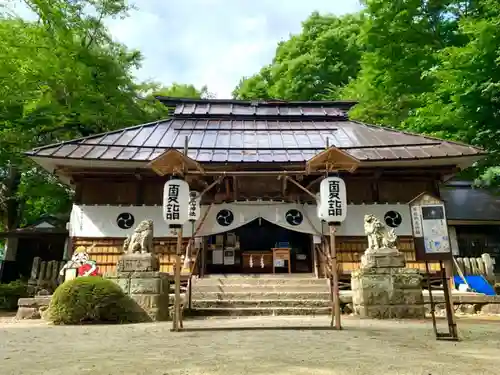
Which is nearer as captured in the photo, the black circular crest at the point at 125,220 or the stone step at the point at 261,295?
the stone step at the point at 261,295

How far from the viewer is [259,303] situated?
33.2ft

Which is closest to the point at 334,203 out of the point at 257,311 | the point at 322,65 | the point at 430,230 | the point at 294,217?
the point at 430,230

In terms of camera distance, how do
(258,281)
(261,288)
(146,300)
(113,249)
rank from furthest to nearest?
(113,249) < (258,281) < (261,288) < (146,300)

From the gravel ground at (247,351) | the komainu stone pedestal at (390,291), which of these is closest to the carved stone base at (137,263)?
the gravel ground at (247,351)

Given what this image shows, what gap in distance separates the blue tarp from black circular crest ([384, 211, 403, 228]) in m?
2.27

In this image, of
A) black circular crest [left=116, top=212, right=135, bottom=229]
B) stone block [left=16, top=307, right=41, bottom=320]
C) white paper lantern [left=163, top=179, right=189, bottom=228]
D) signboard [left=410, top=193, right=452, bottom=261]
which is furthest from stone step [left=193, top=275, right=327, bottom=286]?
signboard [left=410, top=193, right=452, bottom=261]

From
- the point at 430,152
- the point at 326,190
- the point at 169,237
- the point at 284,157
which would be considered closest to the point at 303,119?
the point at 284,157

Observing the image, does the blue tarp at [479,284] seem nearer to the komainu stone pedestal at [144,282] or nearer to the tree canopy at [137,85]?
the tree canopy at [137,85]

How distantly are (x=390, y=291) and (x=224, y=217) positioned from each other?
18.3 feet

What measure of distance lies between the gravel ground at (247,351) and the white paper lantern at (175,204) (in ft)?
6.41

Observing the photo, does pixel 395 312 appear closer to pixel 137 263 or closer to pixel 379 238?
pixel 379 238

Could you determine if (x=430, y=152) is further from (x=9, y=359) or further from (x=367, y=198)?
(x=9, y=359)

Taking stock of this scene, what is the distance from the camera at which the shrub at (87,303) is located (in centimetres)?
795

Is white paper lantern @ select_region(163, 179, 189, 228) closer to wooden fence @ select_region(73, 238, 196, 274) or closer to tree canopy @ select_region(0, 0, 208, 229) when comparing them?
wooden fence @ select_region(73, 238, 196, 274)
